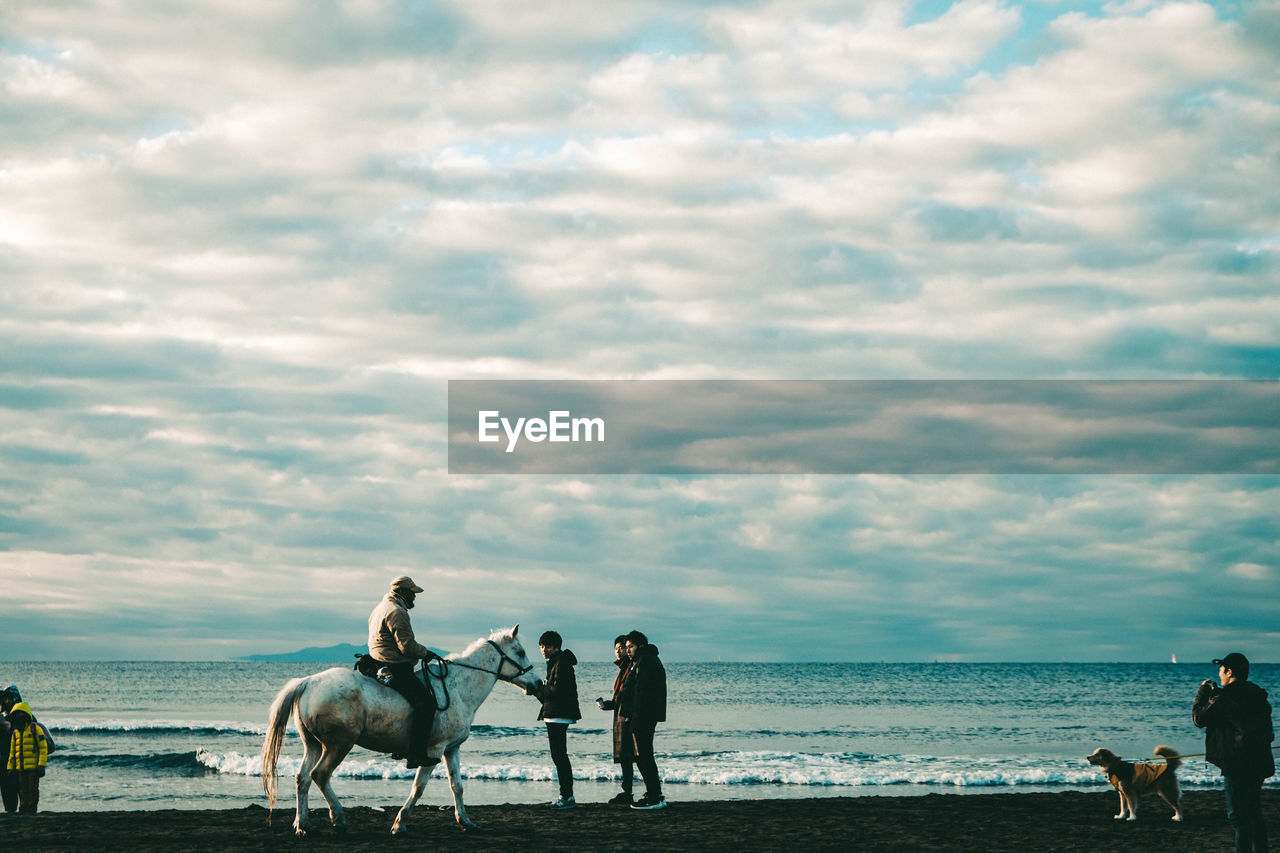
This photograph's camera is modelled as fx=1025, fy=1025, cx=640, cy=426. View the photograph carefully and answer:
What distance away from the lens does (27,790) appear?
13078mm

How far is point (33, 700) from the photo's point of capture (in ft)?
182

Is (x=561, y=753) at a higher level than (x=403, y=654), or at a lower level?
lower

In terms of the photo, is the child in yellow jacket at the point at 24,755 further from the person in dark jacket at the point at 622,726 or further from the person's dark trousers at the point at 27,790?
the person in dark jacket at the point at 622,726

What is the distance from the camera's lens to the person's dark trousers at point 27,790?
514 inches

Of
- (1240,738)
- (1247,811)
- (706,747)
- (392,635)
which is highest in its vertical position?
(392,635)

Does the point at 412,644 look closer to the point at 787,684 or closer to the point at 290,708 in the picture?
the point at 290,708

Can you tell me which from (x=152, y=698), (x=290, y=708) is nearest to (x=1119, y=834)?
(x=290, y=708)

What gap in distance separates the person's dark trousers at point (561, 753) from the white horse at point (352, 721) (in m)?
1.62

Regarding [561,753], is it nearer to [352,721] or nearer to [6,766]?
[352,721]

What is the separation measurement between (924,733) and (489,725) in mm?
14464

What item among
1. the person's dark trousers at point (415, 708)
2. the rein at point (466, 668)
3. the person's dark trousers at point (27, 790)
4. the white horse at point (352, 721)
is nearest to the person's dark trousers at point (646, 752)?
the rein at point (466, 668)

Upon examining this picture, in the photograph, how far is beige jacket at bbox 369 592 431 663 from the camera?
9906 millimetres

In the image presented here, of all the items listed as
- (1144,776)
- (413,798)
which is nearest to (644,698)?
(413,798)

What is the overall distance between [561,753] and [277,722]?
12.4 ft
